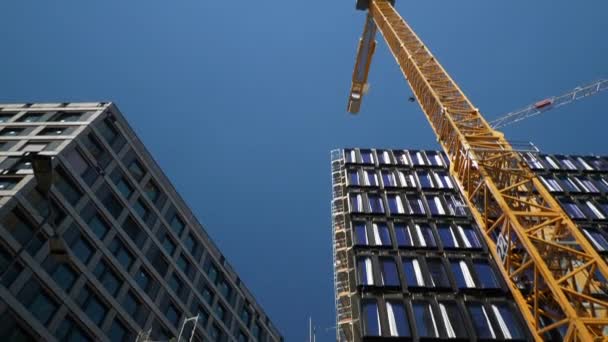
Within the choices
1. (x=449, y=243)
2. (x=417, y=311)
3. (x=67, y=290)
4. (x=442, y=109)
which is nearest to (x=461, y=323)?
(x=417, y=311)

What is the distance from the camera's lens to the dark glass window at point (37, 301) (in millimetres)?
28566

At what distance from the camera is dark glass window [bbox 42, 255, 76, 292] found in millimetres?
30984

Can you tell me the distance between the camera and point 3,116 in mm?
43531

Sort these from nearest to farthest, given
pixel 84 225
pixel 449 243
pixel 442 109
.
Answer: pixel 442 109, pixel 449 243, pixel 84 225

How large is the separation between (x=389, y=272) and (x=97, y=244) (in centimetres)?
2299

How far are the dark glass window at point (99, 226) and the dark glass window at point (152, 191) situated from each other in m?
7.15

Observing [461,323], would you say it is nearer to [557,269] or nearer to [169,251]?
[557,269]

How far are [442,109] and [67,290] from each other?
94.2ft

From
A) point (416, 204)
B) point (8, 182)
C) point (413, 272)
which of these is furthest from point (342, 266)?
point (8, 182)

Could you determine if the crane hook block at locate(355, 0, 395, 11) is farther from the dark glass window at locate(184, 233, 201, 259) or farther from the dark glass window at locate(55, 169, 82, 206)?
the dark glass window at locate(55, 169, 82, 206)

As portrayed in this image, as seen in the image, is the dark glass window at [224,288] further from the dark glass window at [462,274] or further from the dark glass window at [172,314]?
the dark glass window at [462,274]

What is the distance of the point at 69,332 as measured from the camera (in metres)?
31.0

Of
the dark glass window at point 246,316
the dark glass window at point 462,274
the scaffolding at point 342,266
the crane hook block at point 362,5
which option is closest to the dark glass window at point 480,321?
the dark glass window at point 462,274

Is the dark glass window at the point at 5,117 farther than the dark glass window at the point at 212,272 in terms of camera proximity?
No
